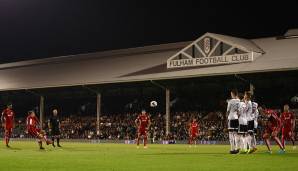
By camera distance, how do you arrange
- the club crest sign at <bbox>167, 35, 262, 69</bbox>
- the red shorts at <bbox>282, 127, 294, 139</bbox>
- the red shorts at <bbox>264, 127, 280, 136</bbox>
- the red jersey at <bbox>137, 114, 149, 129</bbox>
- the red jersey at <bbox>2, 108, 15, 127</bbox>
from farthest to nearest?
the club crest sign at <bbox>167, 35, 262, 69</bbox> < the red jersey at <bbox>137, 114, 149, 129</bbox> < the red jersey at <bbox>2, 108, 15, 127</bbox> < the red shorts at <bbox>282, 127, 294, 139</bbox> < the red shorts at <bbox>264, 127, 280, 136</bbox>

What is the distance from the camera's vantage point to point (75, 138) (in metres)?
54.5

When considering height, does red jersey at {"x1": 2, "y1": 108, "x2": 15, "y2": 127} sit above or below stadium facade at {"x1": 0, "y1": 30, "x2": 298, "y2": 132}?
below

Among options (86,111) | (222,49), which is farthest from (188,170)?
(86,111)

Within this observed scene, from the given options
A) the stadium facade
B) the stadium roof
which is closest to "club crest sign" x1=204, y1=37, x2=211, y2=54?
the stadium facade

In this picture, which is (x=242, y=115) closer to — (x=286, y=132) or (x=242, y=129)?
(x=242, y=129)

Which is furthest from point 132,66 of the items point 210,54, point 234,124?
point 234,124

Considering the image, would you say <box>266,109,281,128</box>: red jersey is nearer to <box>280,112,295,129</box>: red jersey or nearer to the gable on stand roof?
<box>280,112,295,129</box>: red jersey

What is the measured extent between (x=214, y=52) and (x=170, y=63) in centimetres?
412

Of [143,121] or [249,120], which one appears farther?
[143,121]

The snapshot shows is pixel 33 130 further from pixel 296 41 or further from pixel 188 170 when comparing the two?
pixel 296 41

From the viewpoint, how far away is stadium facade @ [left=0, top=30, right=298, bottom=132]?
137 ft

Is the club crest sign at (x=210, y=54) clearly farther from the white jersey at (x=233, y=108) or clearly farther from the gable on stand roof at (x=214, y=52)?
the white jersey at (x=233, y=108)

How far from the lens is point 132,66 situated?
50.9 m

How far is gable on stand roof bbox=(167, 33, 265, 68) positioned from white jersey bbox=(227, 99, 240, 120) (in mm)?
21219
